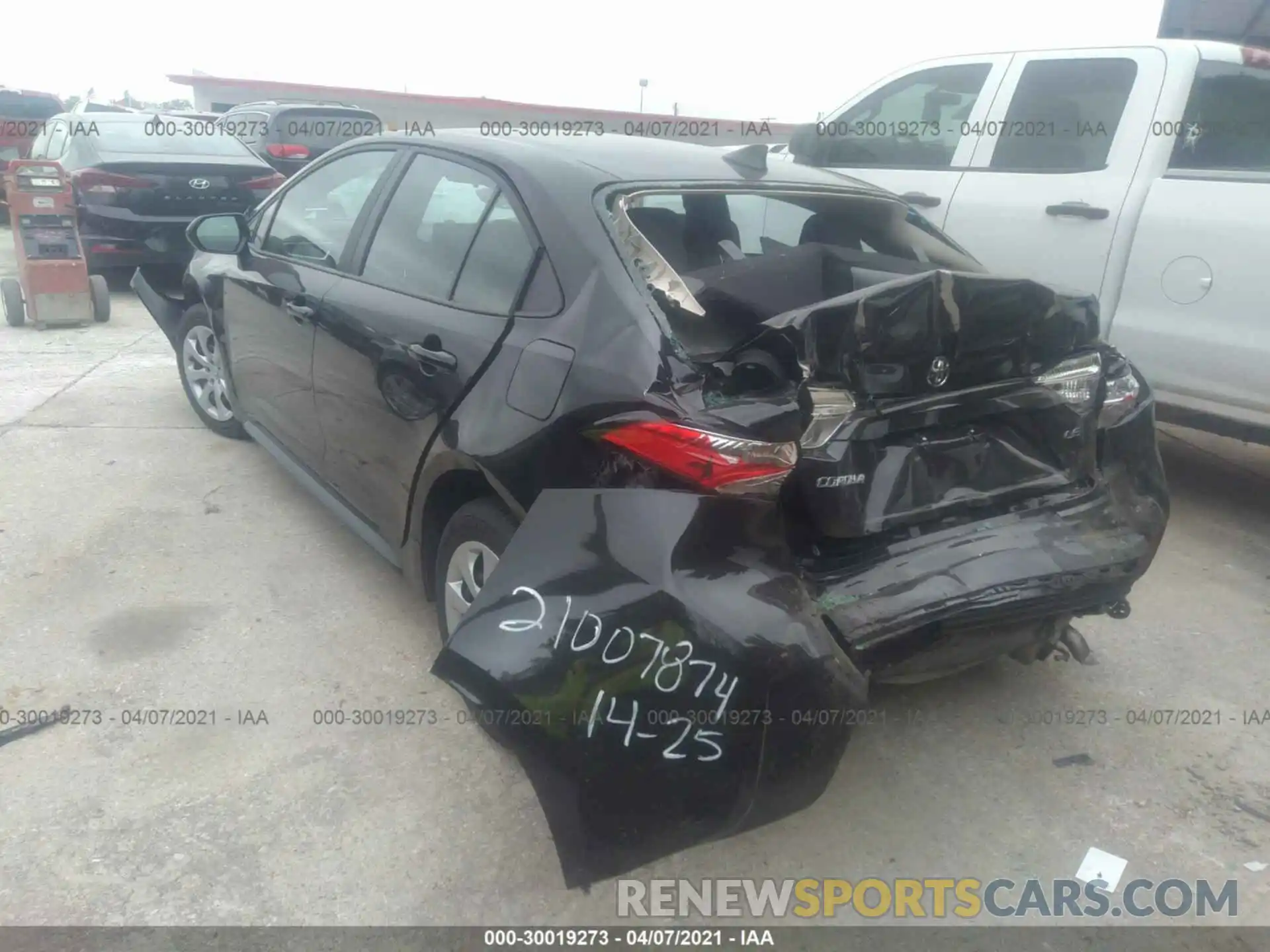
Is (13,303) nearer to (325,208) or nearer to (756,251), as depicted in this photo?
(325,208)

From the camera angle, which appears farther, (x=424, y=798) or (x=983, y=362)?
(x=424, y=798)

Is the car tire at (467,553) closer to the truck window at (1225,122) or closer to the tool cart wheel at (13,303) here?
the truck window at (1225,122)

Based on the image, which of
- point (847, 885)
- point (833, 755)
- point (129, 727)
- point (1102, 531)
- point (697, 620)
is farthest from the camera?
point (129, 727)

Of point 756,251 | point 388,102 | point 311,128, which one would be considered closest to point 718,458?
point 756,251

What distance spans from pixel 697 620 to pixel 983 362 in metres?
1.05

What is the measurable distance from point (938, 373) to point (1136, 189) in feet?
9.00

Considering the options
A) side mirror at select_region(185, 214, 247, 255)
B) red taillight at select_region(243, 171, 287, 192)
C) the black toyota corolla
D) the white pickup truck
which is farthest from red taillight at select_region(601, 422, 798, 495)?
red taillight at select_region(243, 171, 287, 192)

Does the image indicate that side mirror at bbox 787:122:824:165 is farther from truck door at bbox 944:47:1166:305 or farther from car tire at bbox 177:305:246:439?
car tire at bbox 177:305:246:439

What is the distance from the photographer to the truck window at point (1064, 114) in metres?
4.64

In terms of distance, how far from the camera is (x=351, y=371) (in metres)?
3.29

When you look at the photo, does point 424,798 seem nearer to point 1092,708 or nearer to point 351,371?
point 351,371

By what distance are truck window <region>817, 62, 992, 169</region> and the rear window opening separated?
87.6 inches

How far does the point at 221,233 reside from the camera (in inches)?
168

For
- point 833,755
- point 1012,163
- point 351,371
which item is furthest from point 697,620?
point 1012,163
